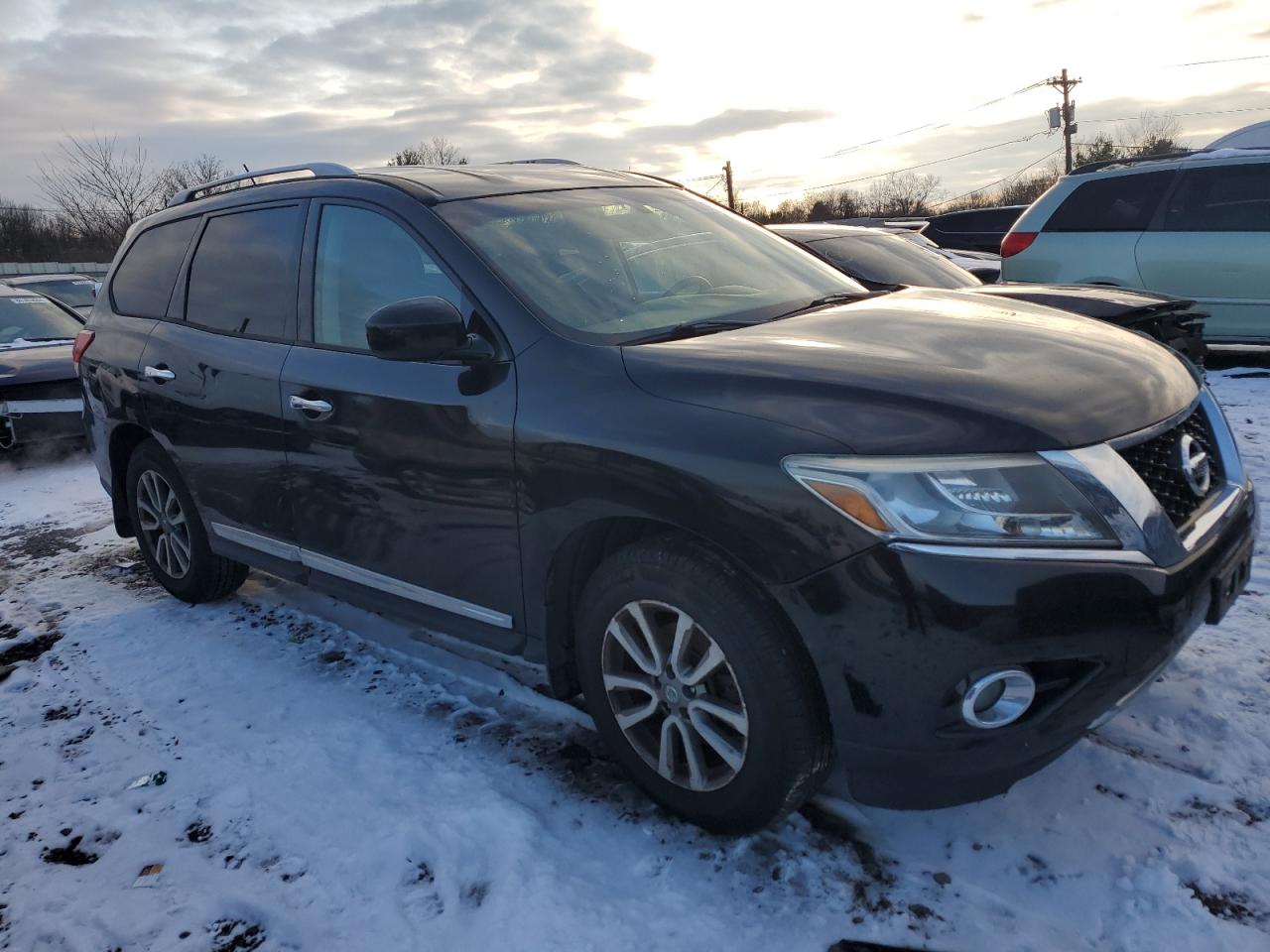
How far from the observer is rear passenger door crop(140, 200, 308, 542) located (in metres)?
3.60

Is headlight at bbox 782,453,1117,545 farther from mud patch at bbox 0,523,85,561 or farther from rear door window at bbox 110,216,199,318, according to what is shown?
mud patch at bbox 0,523,85,561

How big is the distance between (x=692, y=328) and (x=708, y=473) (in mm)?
761

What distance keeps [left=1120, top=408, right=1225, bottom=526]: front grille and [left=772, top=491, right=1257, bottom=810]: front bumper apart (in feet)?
0.48

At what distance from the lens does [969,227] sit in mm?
16016

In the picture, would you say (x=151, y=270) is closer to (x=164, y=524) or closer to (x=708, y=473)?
(x=164, y=524)

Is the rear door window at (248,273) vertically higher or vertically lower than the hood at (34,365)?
higher

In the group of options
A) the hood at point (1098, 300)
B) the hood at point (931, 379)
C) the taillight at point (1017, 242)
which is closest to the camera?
the hood at point (931, 379)

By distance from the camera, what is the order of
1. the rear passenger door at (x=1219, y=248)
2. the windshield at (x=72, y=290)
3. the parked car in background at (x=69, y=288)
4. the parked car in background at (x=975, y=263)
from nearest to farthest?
1. the rear passenger door at (x=1219, y=248)
2. the parked car in background at (x=975, y=263)
3. the parked car in background at (x=69, y=288)
4. the windshield at (x=72, y=290)

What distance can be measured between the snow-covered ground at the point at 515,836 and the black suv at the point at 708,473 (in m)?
0.28

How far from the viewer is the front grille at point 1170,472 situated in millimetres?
2287

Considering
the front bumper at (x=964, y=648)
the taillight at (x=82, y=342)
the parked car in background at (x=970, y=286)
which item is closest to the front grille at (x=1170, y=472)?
the front bumper at (x=964, y=648)

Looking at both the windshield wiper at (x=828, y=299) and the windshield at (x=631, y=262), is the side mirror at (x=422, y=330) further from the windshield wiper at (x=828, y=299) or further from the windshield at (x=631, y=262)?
the windshield wiper at (x=828, y=299)

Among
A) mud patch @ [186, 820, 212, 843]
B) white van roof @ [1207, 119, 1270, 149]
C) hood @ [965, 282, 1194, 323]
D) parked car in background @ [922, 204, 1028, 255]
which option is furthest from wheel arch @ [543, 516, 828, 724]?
parked car in background @ [922, 204, 1028, 255]

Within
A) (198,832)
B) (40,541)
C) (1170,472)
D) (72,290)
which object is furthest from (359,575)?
(72,290)
